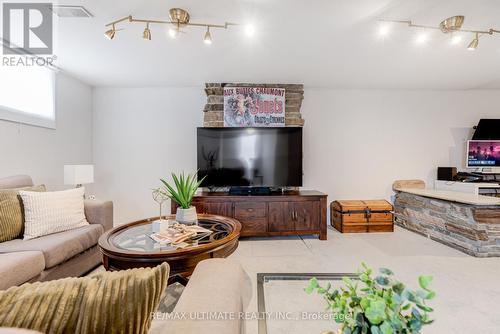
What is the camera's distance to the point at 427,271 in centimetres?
223

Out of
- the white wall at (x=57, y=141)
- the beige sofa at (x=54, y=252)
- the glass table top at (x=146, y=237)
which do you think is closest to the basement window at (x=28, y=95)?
the white wall at (x=57, y=141)

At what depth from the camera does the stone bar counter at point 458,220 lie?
2.55m

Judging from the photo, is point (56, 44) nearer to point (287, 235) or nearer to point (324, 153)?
point (287, 235)

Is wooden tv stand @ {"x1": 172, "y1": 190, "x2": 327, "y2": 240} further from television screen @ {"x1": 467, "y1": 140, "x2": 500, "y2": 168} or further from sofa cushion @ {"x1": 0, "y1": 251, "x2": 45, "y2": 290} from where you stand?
television screen @ {"x1": 467, "y1": 140, "x2": 500, "y2": 168}

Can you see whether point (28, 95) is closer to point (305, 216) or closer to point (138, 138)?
point (138, 138)

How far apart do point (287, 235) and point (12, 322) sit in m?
2.99

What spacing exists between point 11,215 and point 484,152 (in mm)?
6077

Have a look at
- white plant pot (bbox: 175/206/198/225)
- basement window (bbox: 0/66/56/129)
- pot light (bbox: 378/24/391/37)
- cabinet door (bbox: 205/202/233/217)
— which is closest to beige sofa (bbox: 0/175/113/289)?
basement window (bbox: 0/66/56/129)

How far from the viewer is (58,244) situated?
1795 mm

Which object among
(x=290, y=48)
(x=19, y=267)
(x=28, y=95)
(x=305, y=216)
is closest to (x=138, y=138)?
(x=28, y=95)

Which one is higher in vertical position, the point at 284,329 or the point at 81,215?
the point at 81,215

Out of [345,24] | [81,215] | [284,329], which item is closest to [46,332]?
[284,329]

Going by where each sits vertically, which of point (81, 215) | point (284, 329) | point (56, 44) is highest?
point (56, 44)

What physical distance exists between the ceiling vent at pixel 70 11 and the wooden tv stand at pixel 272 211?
7.05 feet
